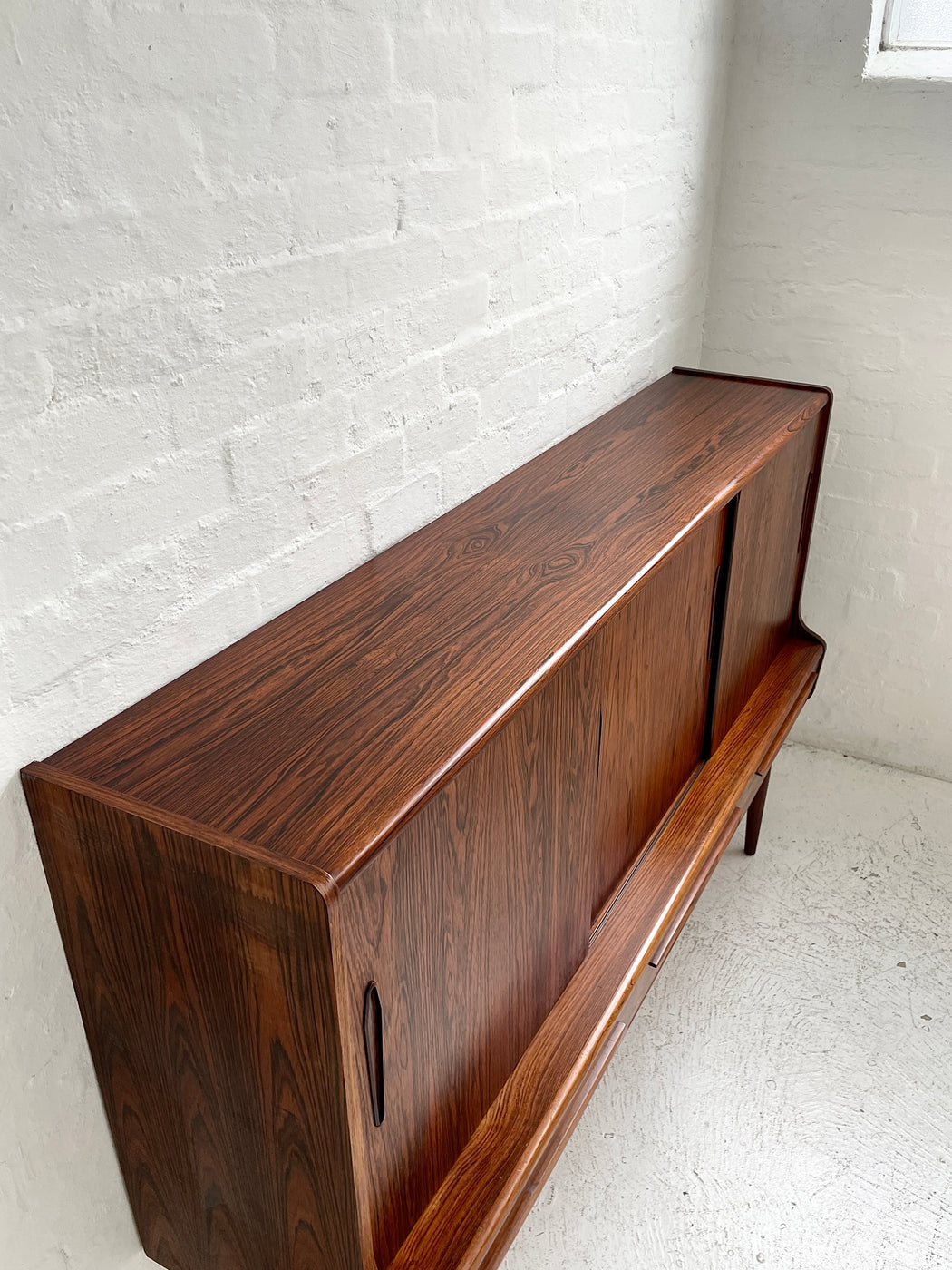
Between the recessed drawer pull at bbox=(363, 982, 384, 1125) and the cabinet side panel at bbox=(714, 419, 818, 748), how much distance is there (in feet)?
3.69

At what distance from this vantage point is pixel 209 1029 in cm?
109

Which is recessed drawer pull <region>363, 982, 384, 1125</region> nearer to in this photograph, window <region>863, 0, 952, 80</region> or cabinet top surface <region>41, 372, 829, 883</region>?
cabinet top surface <region>41, 372, 829, 883</region>

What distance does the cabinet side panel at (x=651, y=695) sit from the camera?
1503mm

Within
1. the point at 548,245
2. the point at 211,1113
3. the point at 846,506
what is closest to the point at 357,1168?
the point at 211,1113

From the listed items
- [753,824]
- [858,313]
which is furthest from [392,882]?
[858,313]

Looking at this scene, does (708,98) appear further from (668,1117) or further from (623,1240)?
(623,1240)

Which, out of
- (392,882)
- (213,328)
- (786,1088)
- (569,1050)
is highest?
(213,328)

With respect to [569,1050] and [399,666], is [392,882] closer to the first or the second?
[399,666]

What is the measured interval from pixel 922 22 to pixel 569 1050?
232cm

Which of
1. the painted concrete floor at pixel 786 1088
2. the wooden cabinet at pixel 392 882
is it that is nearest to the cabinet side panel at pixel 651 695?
the wooden cabinet at pixel 392 882

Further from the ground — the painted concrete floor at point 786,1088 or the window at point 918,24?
the window at point 918,24

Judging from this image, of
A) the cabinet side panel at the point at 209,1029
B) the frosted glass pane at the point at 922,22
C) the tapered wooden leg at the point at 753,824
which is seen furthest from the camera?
the tapered wooden leg at the point at 753,824

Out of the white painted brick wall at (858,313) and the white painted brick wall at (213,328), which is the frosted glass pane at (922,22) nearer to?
the white painted brick wall at (858,313)

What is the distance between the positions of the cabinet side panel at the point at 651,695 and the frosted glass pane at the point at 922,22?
4.53ft
